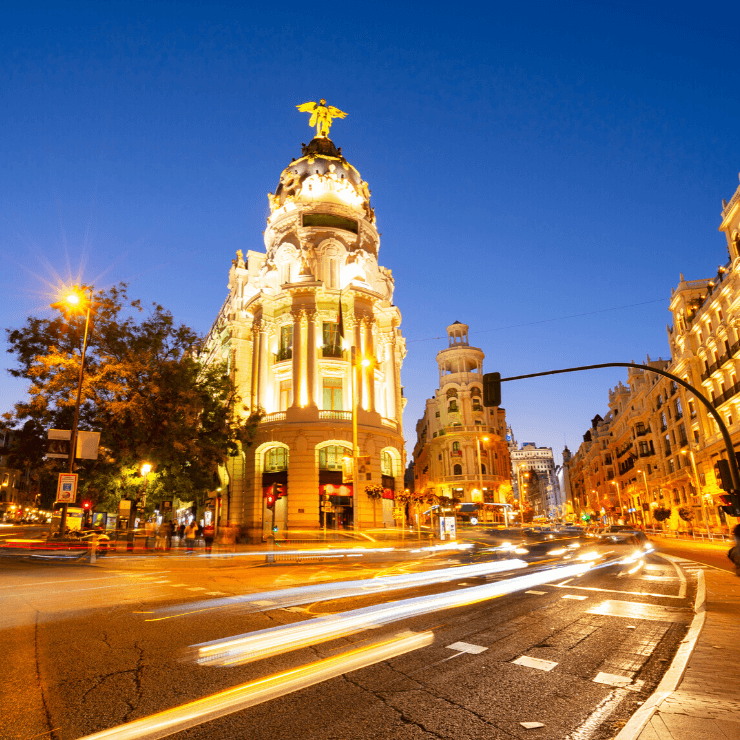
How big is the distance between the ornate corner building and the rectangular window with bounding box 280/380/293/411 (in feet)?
112

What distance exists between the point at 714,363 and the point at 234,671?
50.6m

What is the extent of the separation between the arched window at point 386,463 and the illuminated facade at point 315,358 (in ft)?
0.32

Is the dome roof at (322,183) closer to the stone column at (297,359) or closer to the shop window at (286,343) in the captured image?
the stone column at (297,359)

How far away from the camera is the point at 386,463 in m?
46.0

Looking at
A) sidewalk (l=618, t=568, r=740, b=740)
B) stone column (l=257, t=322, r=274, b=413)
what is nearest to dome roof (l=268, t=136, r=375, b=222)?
stone column (l=257, t=322, r=274, b=413)

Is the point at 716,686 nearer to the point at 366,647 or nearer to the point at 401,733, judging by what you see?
the point at 401,733

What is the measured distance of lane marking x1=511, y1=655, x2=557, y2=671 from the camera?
5797mm

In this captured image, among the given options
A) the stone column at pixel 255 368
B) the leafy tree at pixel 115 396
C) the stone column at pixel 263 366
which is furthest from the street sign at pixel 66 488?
the stone column at pixel 255 368

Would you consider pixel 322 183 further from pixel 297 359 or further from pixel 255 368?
pixel 255 368

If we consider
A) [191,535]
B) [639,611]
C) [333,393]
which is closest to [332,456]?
[333,393]

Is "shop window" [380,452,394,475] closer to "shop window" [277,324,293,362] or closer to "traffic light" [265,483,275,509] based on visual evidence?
"traffic light" [265,483,275,509]

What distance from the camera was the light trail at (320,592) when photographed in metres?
9.43

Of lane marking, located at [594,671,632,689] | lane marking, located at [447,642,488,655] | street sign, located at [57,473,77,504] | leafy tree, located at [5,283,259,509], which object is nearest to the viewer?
lane marking, located at [594,671,632,689]

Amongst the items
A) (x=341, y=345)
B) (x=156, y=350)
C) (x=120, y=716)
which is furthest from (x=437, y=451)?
(x=120, y=716)
